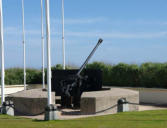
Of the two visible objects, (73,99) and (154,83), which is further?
(154,83)

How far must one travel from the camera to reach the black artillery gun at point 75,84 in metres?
15.6

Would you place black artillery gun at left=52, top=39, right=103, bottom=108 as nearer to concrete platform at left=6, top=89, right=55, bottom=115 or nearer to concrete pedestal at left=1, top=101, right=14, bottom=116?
concrete platform at left=6, top=89, right=55, bottom=115

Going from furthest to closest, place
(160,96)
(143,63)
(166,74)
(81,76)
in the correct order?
1. (143,63)
2. (166,74)
3. (160,96)
4. (81,76)

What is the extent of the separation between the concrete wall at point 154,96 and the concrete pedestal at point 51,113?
1100cm

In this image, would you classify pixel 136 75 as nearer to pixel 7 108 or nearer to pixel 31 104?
pixel 31 104

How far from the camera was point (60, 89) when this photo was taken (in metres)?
16.1

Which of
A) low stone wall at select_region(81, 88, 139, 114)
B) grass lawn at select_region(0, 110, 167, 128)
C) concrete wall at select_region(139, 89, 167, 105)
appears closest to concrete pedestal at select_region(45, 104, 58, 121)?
grass lawn at select_region(0, 110, 167, 128)

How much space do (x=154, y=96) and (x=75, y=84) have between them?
734 cm

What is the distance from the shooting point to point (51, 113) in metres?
10.9

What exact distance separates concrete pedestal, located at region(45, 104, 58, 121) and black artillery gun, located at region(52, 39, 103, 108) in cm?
455

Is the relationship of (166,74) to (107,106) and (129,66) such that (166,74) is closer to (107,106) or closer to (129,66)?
(129,66)

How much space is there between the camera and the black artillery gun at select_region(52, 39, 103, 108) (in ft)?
51.1

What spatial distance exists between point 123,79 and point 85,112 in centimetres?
1152

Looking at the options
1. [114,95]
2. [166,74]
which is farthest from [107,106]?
[166,74]
